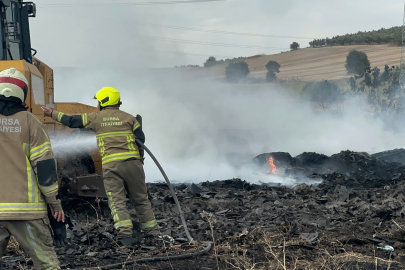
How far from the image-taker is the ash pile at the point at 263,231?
4.86 m

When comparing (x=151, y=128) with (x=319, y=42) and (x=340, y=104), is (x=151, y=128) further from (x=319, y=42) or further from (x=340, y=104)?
(x=319, y=42)

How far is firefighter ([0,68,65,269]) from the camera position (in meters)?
3.43

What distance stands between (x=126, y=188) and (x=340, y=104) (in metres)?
41.2

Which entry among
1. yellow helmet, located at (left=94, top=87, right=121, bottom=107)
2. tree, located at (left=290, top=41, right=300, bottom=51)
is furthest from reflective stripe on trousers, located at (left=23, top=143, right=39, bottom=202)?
tree, located at (left=290, top=41, right=300, bottom=51)

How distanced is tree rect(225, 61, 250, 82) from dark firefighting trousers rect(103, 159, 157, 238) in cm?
4422

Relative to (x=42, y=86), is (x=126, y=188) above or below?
below

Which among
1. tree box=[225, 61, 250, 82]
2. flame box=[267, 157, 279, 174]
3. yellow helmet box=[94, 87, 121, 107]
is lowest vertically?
flame box=[267, 157, 279, 174]

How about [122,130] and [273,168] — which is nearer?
[122,130]

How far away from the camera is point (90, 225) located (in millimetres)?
6688

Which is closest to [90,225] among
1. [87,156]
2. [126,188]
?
[126,188]

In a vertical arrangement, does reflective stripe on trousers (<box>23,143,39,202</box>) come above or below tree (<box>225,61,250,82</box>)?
below

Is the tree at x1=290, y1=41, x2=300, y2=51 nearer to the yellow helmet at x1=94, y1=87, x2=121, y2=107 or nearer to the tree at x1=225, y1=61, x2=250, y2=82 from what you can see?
the tree at x1=225, y1=61, x2=250, y2=82

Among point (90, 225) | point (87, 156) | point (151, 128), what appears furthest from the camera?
point (151, 128)

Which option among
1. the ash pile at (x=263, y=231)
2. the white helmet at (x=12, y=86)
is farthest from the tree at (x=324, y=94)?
the white helmet at (x=12, y=86)
